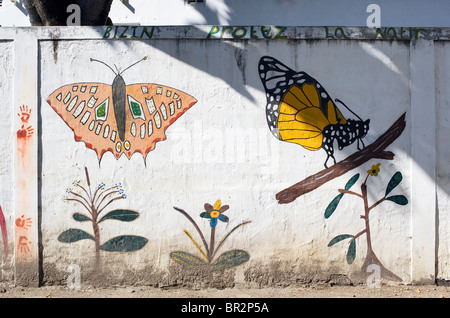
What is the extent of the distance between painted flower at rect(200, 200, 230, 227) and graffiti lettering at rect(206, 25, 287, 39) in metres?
1.58

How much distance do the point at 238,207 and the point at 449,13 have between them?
250 inches

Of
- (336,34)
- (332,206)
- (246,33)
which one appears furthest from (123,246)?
(336,34)

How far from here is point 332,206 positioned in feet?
14.8

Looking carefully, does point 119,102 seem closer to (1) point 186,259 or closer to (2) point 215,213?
(2) point 215,213

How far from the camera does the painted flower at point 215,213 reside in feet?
14.8

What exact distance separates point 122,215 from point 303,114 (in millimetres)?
1963

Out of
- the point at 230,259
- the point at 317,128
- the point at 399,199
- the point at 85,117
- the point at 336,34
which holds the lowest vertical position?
the point at 230,259

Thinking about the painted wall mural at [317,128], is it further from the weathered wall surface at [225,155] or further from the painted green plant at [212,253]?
the painted green plant at [212,253]

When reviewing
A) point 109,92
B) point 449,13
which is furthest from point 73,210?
point 449,13

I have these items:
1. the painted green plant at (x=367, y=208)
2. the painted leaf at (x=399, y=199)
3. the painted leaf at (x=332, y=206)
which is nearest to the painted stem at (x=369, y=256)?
the painted green plant at (x=367, y=208)

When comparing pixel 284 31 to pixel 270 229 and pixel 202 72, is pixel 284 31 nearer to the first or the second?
pixel 202 72

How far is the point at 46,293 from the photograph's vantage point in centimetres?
441

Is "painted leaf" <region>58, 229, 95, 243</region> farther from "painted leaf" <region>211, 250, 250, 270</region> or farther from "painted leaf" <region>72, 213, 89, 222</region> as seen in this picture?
"painted leaf" <region>211, 250, 250, 270</region>

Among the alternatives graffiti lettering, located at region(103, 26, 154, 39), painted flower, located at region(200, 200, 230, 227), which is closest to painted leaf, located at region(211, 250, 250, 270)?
painted flower, located at region(200, 200, 230, 227)
